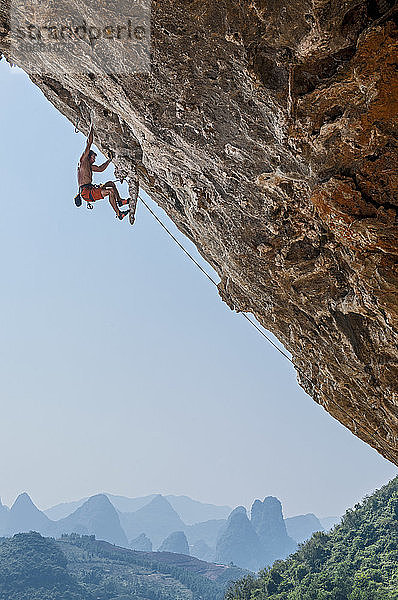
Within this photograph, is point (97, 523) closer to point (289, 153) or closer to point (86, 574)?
point (86, 574)

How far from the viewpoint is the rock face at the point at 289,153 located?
3.05 metres

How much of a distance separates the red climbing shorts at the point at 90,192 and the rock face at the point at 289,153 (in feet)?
2.49

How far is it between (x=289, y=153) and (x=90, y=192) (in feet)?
10.9

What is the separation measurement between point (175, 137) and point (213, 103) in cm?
59

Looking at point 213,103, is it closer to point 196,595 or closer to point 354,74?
point 354,74

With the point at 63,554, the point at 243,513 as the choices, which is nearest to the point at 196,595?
the point at 63,554

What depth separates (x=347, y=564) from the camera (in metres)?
25.5

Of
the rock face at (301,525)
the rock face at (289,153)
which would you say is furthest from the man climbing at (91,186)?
the rock face at (301,525)

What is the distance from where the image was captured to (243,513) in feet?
376

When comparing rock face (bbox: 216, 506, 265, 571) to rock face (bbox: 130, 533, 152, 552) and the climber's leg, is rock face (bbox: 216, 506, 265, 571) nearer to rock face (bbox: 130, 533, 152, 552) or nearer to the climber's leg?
rock face (bbox: 130, 533, 152, 552)

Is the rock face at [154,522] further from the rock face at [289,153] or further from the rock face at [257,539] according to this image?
the rock face at [289,153]

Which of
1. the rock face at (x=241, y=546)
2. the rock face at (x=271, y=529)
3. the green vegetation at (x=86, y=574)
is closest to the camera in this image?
the green vegetation at (x=86, y=574)

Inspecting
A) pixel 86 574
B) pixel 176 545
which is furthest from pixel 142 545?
pixel 86 574

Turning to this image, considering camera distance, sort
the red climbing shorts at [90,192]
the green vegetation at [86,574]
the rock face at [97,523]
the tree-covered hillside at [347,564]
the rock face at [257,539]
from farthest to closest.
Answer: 1. the rock face at [97,523]
2. the rock face at [257,539]
3. the green vegetation at [86,574]
4. the tree-covered hillside at [347,564]
5. the red climbing shorts at [90,192]
